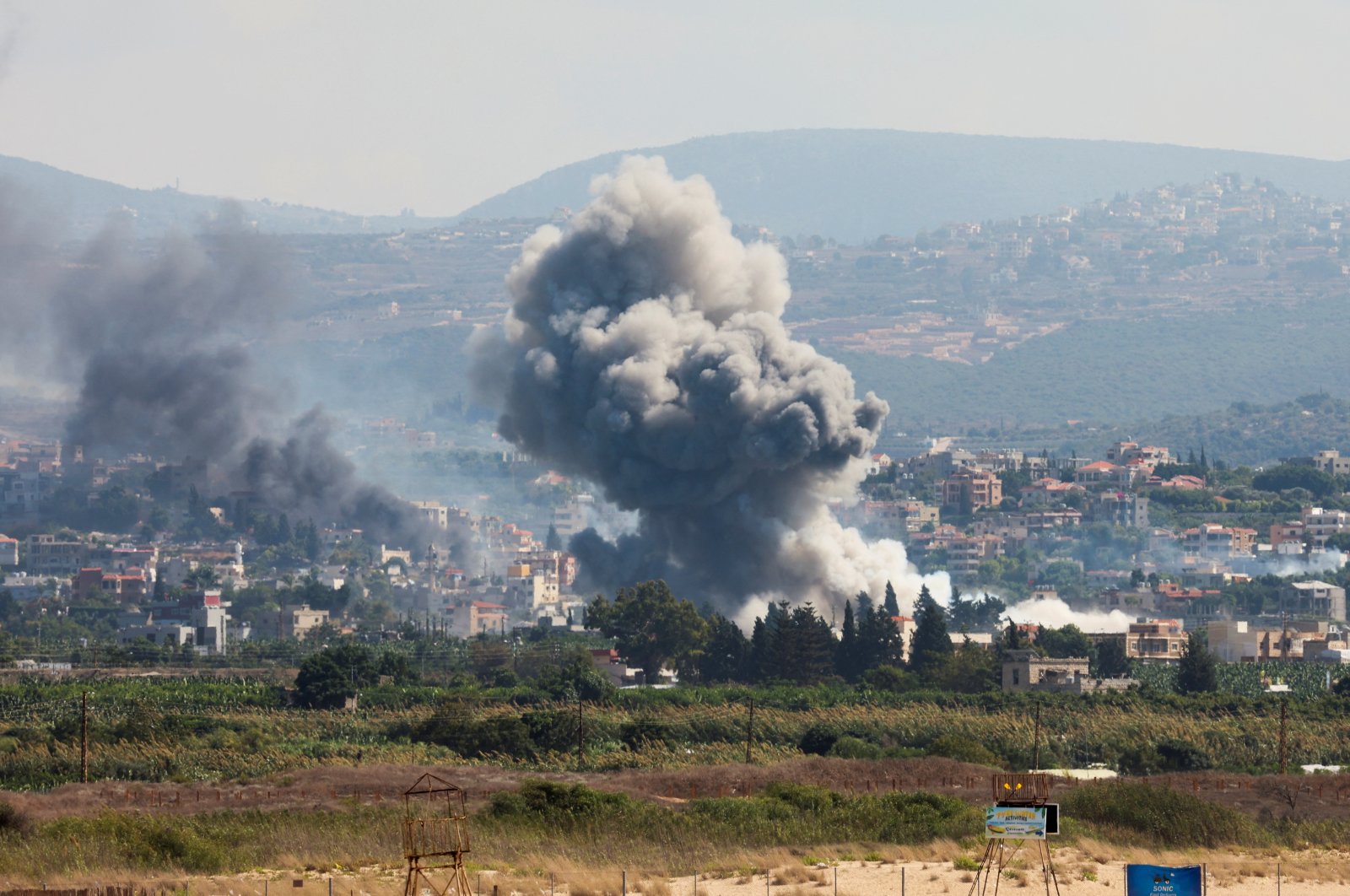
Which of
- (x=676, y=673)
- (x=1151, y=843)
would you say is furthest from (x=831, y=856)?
(x=676, y=673)

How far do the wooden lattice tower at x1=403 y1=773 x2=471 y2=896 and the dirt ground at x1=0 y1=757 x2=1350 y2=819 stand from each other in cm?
184

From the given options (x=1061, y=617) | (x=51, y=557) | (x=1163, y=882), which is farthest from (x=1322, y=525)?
(x=1163, y=882)

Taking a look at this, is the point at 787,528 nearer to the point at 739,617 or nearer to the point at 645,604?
the point at 739,617

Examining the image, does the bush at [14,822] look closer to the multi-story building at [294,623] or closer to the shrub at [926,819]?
the shrub at [926,819]

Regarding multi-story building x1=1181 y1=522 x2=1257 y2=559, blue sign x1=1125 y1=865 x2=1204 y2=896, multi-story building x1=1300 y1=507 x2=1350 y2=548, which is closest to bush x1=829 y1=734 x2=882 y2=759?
blue sign x1=1125 y1=865 x2=1204 y2=896

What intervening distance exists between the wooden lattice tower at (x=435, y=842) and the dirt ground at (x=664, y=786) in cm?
184

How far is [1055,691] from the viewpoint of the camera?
79250mm

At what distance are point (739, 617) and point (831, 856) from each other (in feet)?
193

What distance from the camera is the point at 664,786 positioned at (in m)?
50.9

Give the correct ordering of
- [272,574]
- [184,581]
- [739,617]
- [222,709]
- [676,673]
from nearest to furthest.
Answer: [222,709] < [676,673] < [739,617] < [184,581] < [272,574]

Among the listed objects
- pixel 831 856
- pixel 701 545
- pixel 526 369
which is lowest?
pixel 831 856

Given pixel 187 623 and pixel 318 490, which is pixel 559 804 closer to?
pixel 187 623

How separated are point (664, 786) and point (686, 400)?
44546mm

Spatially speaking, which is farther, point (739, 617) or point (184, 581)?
point (184, 581)
